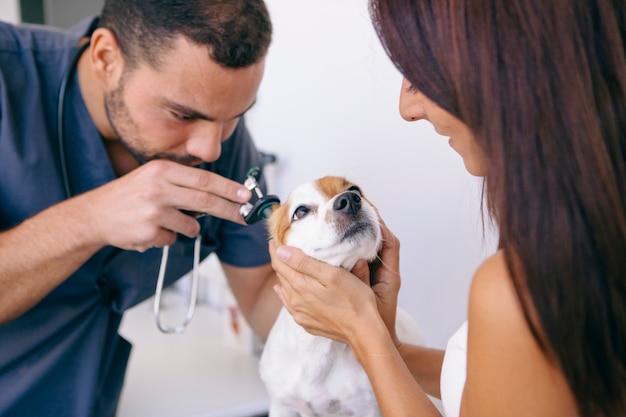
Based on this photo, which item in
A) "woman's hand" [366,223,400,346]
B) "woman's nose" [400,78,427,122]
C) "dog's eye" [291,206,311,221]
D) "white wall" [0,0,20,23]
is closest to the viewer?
"woman's nose" [400,78,427,122]

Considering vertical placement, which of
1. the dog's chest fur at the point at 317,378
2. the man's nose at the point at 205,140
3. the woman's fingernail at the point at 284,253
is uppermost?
the man's nose at the point at 205,140

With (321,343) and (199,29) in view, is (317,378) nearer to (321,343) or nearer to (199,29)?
(321,343)

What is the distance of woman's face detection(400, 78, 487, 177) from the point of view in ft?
2.05

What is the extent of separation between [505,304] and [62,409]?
874 mm

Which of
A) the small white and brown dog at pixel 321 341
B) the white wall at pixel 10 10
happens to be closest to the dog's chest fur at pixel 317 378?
the small white and brown dog at pixel 321 341

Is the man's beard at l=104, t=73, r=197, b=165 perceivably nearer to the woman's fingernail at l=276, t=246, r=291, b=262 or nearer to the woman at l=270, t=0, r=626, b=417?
the woman's fingernail at l=276, t=246, r=291, b=262

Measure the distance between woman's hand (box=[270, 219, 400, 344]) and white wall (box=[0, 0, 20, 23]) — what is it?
71.2 inches

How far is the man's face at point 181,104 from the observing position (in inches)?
37.0

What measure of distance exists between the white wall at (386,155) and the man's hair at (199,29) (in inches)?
10.8

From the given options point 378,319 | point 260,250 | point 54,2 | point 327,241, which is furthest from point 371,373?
point 54,2

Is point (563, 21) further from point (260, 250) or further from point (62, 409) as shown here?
point (62, 409)

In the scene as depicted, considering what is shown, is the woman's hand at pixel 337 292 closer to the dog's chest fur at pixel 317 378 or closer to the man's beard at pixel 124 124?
the dog's chest fur at pixel 317 378

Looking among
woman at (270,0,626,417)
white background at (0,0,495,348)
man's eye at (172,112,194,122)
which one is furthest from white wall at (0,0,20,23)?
woman at (270,0,626,417)

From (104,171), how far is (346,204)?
1.61ft
